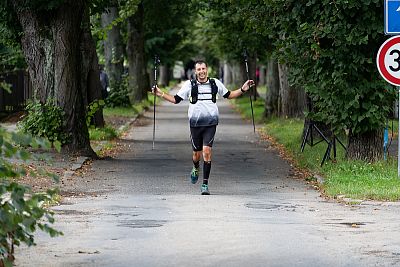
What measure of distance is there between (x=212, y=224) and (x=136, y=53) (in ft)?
121

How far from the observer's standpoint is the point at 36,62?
2044 cm

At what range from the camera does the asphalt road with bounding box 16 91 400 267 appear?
9.37 meters

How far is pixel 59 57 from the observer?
20234 millimetres

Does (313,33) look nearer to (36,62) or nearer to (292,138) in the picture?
(36,62)

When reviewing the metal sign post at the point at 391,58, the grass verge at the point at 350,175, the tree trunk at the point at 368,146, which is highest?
the metal sign post at the point at 391,58

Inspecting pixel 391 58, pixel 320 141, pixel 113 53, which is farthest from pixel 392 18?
pixel 113 53

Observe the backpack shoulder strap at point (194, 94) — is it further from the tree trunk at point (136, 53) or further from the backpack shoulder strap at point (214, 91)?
the tree trunk at point (136, 53)

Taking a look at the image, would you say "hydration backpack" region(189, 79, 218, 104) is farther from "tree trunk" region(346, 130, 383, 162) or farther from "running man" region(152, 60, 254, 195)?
"tree trunk" region(346, 130, 383, 162)

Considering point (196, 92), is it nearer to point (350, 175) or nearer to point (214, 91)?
point (214, 91)

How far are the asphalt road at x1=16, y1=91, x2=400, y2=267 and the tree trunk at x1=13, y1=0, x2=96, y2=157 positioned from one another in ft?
4.94

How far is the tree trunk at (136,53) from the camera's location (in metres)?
46.6

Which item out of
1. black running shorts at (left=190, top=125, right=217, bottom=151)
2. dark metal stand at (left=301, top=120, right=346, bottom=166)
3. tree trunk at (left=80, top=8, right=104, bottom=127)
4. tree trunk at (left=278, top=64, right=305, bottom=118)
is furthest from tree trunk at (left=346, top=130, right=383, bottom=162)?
tree trunk at (left=278, top=64, right=305, bottom=118)

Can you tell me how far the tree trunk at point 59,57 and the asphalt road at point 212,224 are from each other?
1.51 meters

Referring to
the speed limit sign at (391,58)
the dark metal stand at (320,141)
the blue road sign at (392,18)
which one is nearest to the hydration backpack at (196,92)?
the speed limit sign at (391,58)
